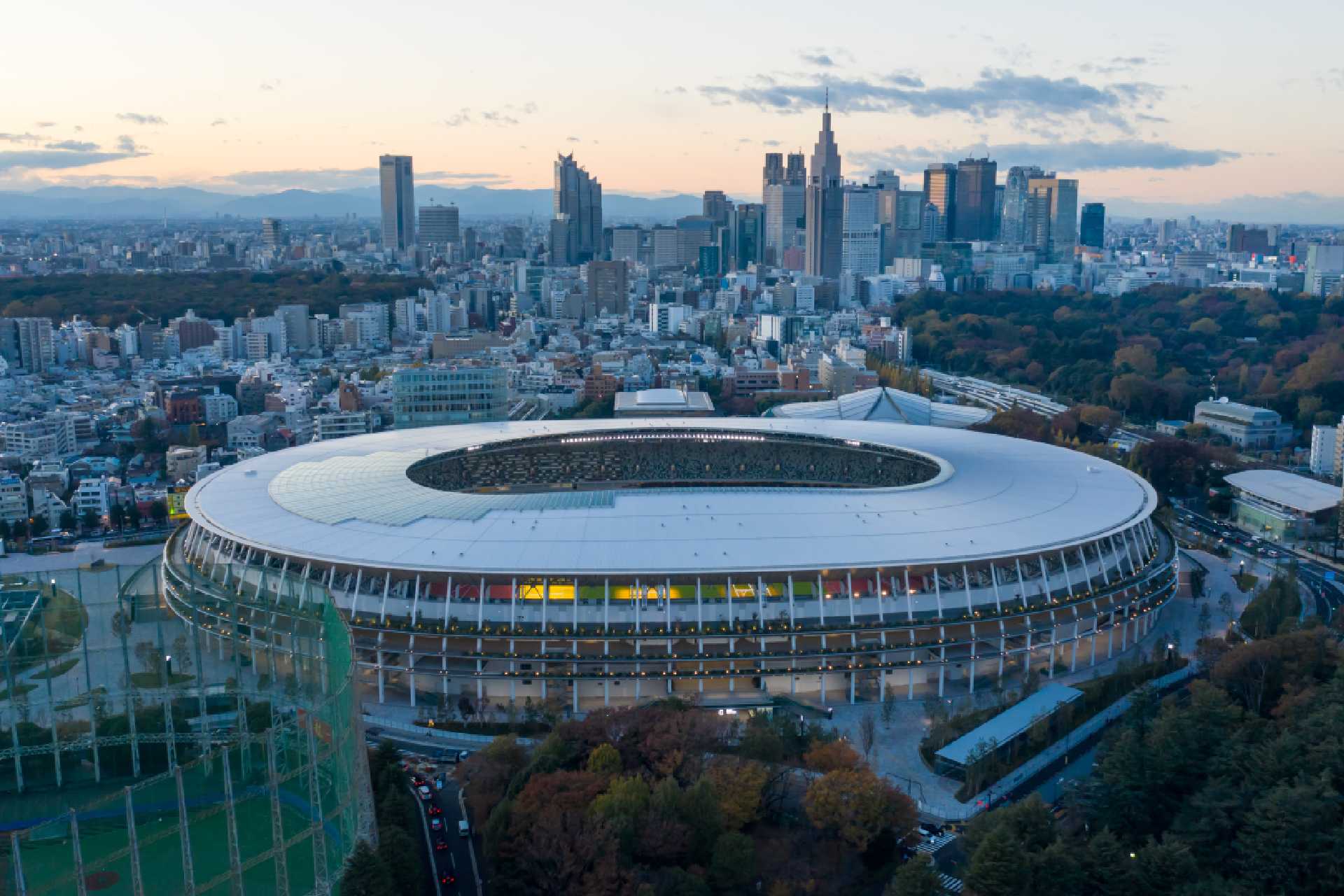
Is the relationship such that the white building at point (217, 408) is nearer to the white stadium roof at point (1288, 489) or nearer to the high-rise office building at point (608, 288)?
the white stadium roof at point (1288, 489)

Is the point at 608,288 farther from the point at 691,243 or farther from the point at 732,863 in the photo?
the point at 732,863

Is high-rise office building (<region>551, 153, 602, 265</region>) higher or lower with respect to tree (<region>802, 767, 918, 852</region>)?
higher

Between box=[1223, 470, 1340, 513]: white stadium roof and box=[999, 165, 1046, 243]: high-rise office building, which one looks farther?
box=[999, 165, 1046, 243]: high-rise office building

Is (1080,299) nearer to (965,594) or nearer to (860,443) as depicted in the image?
(860,443)

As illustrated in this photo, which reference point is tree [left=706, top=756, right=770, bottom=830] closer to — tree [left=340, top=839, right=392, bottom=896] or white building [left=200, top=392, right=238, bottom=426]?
tree [left=340, top=839, right=392, bottom=896]

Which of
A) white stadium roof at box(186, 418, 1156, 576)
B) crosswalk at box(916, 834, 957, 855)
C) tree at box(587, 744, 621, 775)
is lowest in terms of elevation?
crosswalk at box(916, 834, 957, 855)

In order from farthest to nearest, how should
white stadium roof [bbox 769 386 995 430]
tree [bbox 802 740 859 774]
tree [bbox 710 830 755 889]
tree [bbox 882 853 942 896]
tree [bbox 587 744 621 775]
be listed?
white stadium roof [bbox 769 386 995 430] → tree [bbox 802 740 859 774] → tree [bbox 587 744 621 775] → tree [bbox 710 830 755 889] → tree [bbox 882 853 942 896]

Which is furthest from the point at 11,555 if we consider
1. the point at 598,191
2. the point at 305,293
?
the point at 598,191

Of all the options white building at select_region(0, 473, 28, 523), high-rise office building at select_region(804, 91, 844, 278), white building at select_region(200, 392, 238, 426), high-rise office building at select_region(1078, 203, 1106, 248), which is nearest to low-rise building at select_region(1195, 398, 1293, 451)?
white building at select_region(200, 392, 238, 426)
